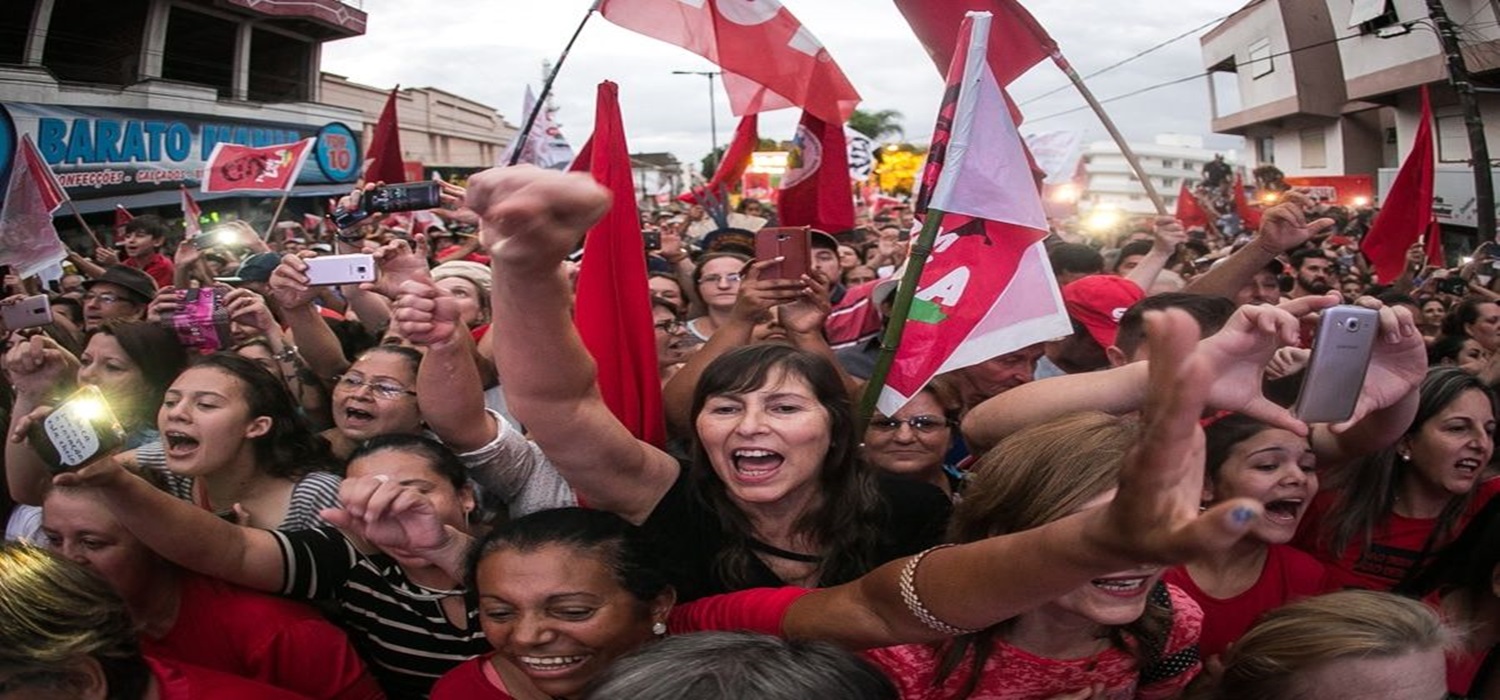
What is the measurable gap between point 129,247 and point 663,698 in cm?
775

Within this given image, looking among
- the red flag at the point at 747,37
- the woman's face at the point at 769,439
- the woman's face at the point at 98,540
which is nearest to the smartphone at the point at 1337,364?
the woman's face at the point at 769,439

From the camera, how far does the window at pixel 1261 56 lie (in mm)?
27516

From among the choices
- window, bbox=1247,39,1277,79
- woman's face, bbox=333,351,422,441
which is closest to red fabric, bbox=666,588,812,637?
woman's face, bbox=333,351,422,441

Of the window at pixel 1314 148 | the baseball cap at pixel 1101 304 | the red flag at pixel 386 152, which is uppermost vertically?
the window at pixel 1314 148

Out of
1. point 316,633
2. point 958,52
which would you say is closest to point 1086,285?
point 958,52

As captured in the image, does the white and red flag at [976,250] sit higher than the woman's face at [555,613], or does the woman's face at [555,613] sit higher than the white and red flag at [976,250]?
the white and red flag at [976,250]

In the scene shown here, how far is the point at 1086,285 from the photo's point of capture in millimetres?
3727

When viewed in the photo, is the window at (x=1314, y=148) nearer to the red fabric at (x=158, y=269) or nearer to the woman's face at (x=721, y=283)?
the woman's face at (x=721, y=283)

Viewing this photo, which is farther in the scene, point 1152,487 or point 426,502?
point 426,502

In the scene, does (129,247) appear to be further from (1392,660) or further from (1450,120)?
(1450,120)

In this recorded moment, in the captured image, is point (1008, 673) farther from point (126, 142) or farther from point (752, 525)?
point (126, 142)

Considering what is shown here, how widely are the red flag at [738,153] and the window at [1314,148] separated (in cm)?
2623

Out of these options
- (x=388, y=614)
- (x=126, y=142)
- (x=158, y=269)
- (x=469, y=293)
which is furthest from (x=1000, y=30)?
(x=126, y=142)

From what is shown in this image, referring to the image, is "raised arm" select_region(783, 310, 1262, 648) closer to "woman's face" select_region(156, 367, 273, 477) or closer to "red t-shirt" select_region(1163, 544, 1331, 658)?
"red t-shirt" select_region(1163, 544, 1331, 658)
